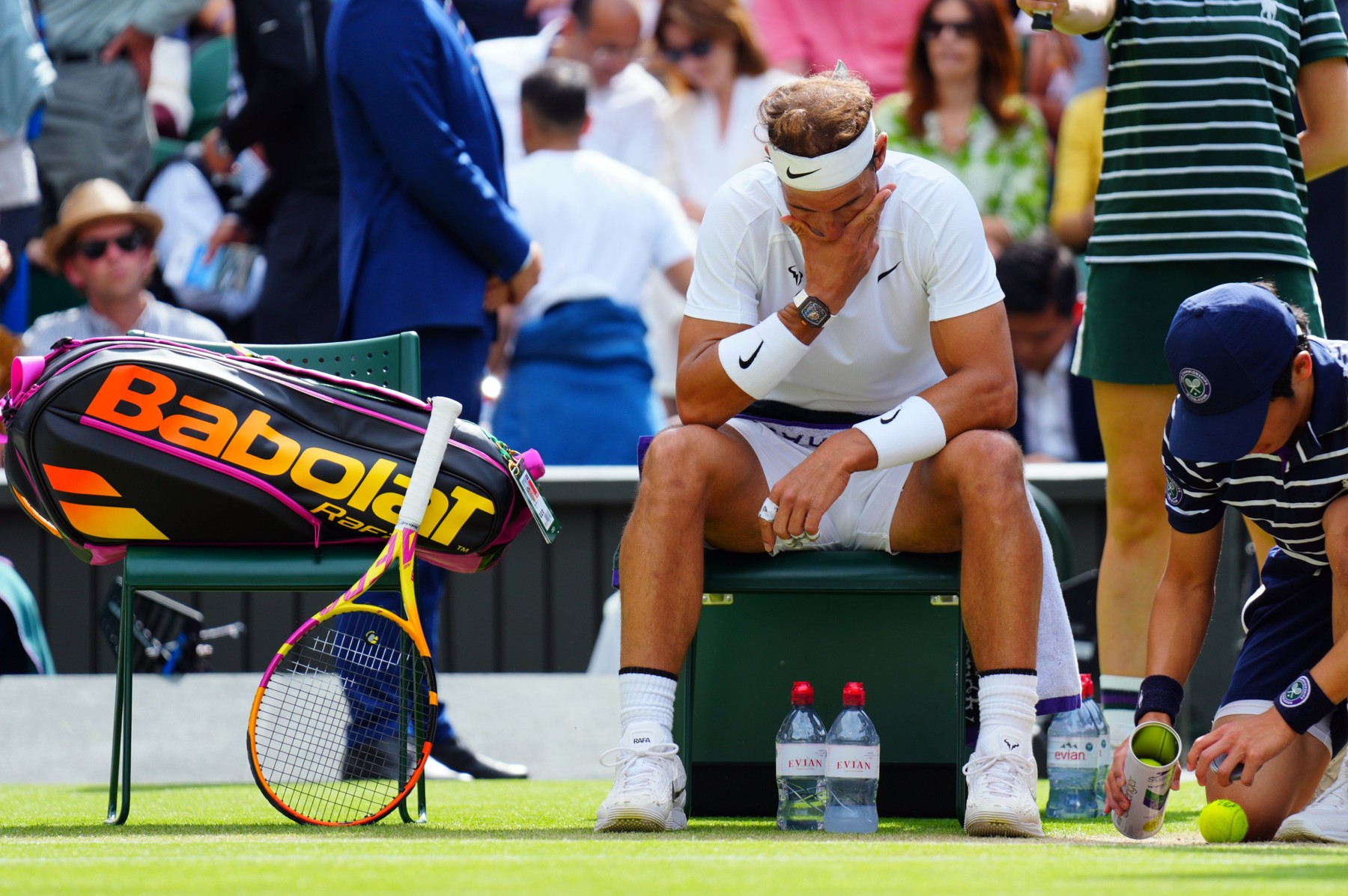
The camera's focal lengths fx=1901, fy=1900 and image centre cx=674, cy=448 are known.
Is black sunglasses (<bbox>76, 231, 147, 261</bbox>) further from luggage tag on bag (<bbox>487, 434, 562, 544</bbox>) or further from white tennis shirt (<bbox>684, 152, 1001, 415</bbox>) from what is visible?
white tennis shirt (<bbox>684, 152, 1001, 415</bbox>)

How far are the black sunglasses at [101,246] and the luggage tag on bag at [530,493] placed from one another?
3423mm

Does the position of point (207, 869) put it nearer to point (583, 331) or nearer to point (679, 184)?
point (583, 331)

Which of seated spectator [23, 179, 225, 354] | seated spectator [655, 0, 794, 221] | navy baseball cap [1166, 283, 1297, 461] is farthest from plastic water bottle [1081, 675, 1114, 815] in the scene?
seated spectator [655, 0, 794, 221]

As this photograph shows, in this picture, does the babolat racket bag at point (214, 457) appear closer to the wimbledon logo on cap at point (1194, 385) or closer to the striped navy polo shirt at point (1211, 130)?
the wimbledon logo on cap at point (1194, 385)

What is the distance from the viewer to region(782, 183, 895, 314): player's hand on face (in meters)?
3.64

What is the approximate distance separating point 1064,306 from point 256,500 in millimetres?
4045

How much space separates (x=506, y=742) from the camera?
5.56 metres

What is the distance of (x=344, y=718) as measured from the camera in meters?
3.77

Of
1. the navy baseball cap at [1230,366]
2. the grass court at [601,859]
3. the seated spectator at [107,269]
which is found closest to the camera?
the grass court at [601,859]

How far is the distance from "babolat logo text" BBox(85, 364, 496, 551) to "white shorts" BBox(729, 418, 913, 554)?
62 cm

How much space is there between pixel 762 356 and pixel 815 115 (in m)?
0.46

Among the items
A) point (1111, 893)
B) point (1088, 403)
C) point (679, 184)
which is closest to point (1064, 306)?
point (1088, 403)

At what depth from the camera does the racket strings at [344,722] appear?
11.9ft

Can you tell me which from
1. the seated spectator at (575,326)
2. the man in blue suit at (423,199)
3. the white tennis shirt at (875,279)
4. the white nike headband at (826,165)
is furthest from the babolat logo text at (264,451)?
the seated spectator at (575,326)
